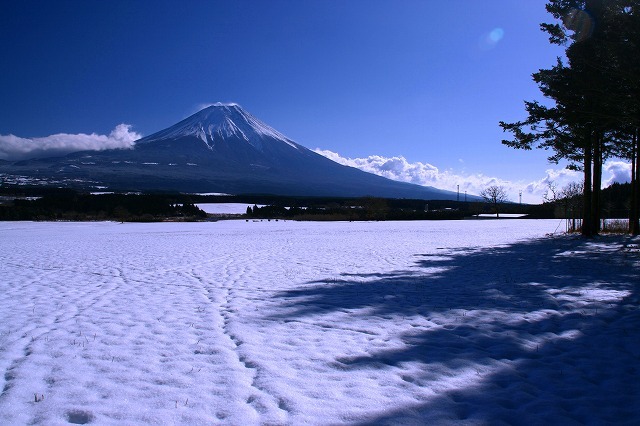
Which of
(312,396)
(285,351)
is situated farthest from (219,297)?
(312,396)

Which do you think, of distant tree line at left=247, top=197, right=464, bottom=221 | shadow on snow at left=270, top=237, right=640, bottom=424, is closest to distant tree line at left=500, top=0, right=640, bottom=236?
shadow on snow at left=270, top=237, right=640, bottom=424

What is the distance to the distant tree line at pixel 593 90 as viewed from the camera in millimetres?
10195

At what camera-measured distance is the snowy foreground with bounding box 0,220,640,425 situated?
10.6ft

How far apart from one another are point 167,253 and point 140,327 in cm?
1080

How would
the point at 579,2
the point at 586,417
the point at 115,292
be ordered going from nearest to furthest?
1. the point at 586,417
2. the point at 115,292
3. the point at 579,2

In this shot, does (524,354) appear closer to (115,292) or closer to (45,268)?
(115,292)

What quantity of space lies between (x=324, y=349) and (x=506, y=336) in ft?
7.50

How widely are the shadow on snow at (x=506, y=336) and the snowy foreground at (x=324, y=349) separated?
0.02 metres

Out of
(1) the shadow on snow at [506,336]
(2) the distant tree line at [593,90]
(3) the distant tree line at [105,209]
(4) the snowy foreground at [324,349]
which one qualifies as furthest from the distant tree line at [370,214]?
(4) the snowy foreground at [324,349]

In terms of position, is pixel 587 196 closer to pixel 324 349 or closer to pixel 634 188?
pixel 634 188

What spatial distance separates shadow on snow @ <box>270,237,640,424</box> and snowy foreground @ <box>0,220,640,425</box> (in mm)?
19

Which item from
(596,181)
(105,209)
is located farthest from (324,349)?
(105,209)

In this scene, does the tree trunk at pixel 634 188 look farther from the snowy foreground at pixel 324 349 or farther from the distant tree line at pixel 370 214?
the distant tree line at pixel 370 214

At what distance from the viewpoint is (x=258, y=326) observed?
5648mm
